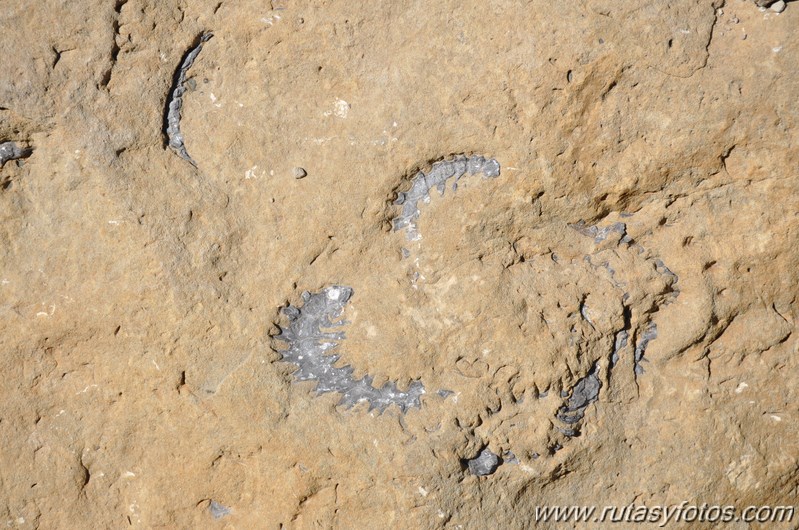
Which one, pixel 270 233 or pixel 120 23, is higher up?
pixel 120 23

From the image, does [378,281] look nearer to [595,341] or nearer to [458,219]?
[458,219]

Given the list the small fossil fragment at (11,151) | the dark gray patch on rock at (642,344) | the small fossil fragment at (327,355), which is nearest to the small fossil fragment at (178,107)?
the small fossil fragment at (11,151)

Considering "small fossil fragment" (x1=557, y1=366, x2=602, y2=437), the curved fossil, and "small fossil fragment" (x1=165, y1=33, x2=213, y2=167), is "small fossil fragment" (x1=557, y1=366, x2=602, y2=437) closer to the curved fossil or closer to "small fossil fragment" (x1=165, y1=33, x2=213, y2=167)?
the curved fossil

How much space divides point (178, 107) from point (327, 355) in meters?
0.71

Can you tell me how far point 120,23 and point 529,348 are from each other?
1.29m

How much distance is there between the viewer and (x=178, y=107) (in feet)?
6.19

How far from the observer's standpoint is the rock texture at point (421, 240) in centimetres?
186

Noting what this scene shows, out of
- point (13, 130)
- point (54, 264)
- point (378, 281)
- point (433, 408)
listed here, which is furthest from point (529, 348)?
point (13, 130)

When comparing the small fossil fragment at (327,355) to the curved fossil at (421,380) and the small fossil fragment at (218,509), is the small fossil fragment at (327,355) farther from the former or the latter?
the small fossil fragment at (218,509)

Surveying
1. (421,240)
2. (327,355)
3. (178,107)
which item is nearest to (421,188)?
(421,240)

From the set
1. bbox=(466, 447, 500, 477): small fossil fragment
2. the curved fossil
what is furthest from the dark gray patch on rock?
bbox=(466, 447, 500, 477): small fossil fragment

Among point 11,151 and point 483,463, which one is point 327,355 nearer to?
point 483,463

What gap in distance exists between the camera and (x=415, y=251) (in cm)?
190

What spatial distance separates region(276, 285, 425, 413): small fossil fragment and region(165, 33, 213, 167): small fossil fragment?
0.46 m
